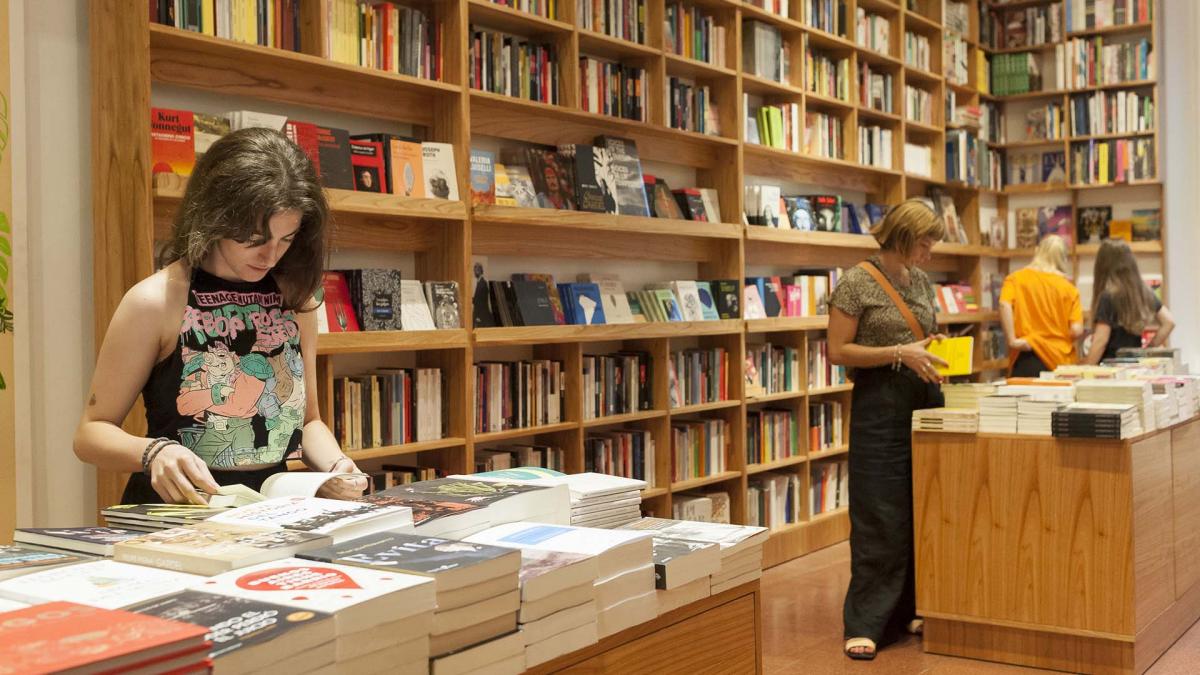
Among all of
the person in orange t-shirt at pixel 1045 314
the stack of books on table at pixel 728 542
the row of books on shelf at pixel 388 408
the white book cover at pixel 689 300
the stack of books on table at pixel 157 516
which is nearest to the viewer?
the stack of books on table at pixel 157 516

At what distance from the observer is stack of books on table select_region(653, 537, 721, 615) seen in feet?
5.47

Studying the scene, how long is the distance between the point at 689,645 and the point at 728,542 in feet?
0.59

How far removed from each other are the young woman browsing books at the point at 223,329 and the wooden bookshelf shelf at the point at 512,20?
2341 millimetres

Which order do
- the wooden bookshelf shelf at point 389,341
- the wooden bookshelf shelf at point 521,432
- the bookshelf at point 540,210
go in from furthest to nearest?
the wooden bookshelf shelf at point 521,432 → the wooden bookshelf shelf at point 389,341 → the bookshelf at point 540,210

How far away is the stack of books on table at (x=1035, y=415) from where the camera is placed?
3898 mm

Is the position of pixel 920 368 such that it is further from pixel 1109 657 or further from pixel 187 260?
pixel 187 260

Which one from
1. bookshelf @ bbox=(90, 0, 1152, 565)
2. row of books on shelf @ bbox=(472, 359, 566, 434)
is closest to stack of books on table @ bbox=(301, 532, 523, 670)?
bookshelf @ bbox=(90, 0, 1152, 565)

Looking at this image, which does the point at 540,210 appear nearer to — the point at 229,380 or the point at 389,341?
the point at 389,341

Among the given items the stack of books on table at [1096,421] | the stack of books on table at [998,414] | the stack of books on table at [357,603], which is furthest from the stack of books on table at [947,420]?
the stack of books on table at [357,603]

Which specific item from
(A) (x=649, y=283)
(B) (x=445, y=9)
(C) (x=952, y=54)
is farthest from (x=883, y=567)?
(C) (x=952, y=54)

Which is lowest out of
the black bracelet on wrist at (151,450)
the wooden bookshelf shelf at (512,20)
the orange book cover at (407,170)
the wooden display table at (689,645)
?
the wooden display table at (689,645)

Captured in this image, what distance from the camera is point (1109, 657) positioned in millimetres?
3848

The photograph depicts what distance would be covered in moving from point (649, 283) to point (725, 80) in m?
1.20

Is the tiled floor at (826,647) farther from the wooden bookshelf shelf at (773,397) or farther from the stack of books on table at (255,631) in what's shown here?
the stack of books on table at (255,631)
